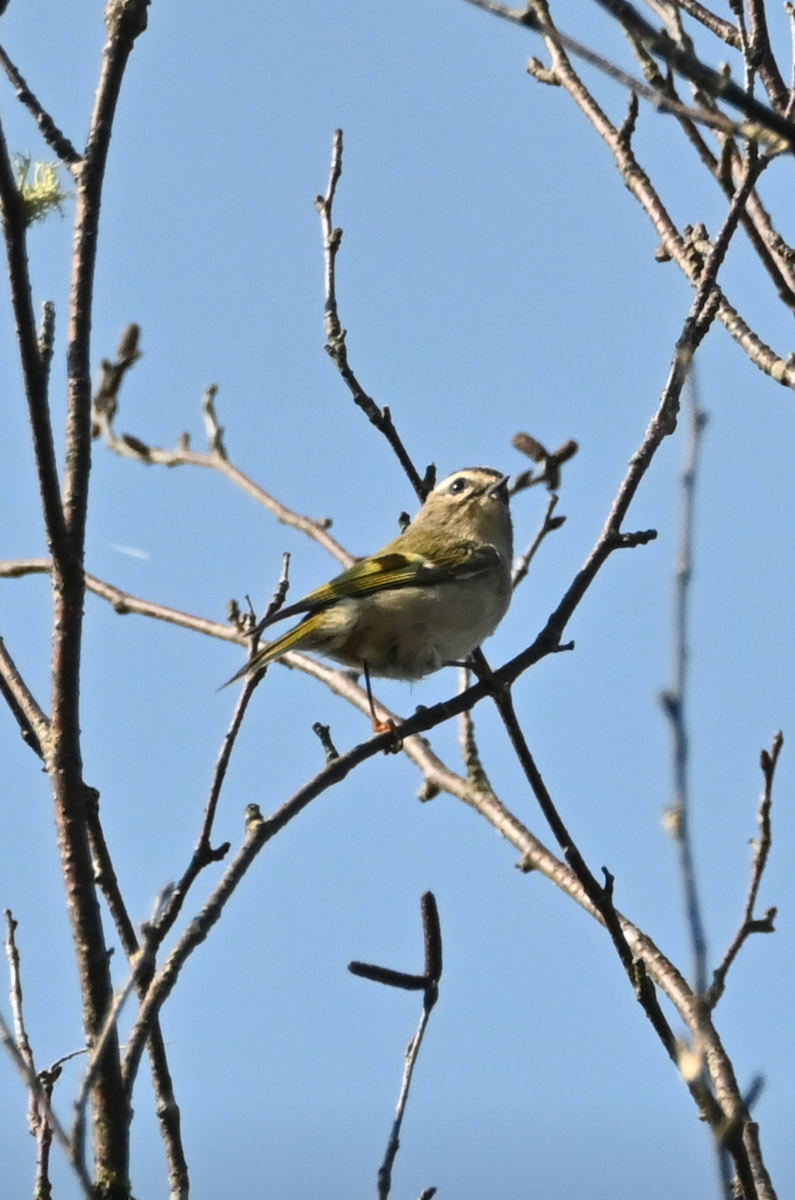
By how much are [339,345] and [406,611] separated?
4.64 feet

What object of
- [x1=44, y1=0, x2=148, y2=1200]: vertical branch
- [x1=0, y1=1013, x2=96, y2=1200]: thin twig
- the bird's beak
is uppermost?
the bird's beak

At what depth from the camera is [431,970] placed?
2145mm

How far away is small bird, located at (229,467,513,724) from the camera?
4023 millimetres

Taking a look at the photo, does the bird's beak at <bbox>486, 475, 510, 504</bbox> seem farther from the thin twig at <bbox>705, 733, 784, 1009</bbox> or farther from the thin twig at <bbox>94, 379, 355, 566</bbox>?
the thin twig at <bbox>705, 733, 784, 1009</bbox>

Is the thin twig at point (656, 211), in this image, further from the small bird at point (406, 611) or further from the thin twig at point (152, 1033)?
the thin twig at point (152, 1033)

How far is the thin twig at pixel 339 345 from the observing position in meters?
2.81

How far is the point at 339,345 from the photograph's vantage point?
282cm

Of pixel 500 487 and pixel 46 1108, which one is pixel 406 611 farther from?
pixel 46 1108

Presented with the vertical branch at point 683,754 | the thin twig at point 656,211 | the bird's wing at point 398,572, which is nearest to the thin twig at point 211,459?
the bird's wing at point 398,572

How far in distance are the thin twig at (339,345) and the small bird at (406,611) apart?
825 millimetres

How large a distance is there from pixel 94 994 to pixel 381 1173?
0.46 meters

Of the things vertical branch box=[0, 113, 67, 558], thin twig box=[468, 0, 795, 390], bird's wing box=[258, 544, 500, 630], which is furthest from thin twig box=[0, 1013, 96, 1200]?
bird's wing box=[258, 544, 500, 630]

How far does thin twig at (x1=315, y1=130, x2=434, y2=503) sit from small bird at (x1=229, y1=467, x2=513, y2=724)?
825 millimetres

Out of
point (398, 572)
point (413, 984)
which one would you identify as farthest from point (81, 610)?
point (398, 572)
